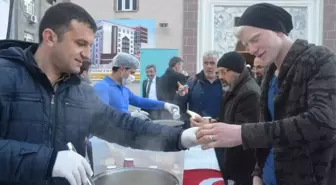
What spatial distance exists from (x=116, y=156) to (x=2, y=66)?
0.97 meters

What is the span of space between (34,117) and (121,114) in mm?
513

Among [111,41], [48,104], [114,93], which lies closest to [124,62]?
[114,93]

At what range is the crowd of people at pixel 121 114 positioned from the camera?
1.39m

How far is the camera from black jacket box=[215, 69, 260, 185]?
3.06 m

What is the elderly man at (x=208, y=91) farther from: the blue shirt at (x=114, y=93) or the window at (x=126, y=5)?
the window at (x=126, y=5)

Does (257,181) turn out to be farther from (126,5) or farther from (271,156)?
(126,5)

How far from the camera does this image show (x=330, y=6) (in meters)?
10.6

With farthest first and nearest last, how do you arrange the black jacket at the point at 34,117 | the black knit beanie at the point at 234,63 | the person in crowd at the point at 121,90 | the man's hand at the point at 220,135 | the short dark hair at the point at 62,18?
the person in crowd at the point at 121,90 → the black knit beanie at the point at 234,63 → the man's hand at the point at 220,135 → the short dark hair at the point at 62,18 → the black jacket at the point at 34,117

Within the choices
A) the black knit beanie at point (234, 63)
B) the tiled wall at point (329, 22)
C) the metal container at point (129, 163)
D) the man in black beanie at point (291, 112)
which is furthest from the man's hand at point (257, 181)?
the tiled wall at point (329, 22)

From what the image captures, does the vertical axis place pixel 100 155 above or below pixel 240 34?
below

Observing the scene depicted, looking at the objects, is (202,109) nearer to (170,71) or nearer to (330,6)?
(170,71)

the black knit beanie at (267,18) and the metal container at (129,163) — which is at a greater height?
the black knit beanie at (267,18)

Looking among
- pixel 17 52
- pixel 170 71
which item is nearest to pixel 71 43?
pixel 17 52

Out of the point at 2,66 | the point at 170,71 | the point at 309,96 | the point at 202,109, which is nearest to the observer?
the point at 2,66
